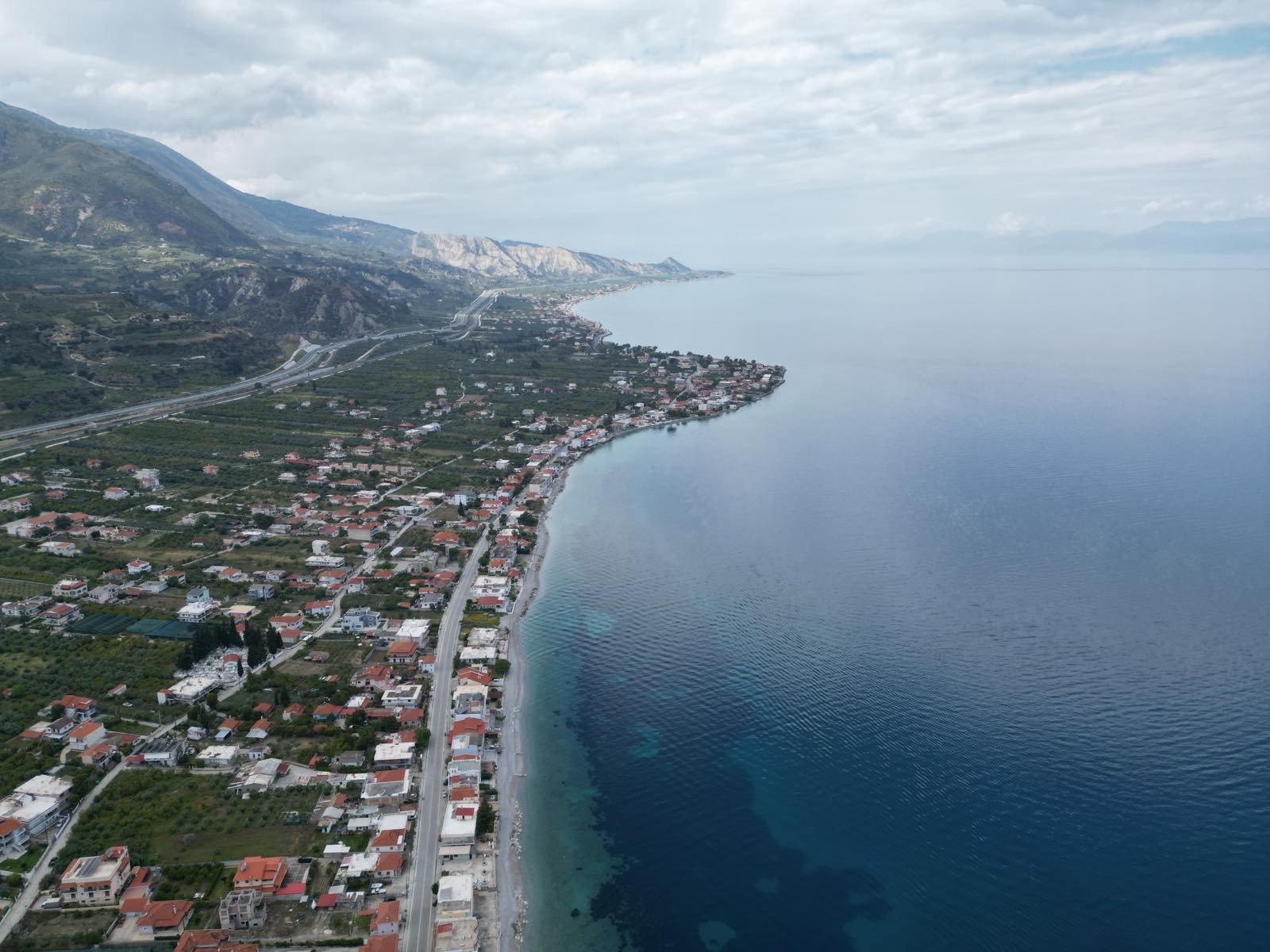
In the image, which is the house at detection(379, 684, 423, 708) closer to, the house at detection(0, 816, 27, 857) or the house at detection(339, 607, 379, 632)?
the house at detection(339, 607, 379, 632)

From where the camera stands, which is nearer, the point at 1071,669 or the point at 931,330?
the point at 1071,669

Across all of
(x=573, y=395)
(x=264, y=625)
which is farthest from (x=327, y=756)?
(x=573, y=395)

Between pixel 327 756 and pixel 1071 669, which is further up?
pixel 1071 669

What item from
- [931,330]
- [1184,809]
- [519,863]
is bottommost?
[519,863]

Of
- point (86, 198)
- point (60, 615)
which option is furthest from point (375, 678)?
point (86, 198)

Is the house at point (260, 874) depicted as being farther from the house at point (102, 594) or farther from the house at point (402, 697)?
the house at point (102, 594)

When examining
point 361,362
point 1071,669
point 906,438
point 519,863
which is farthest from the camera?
point 361,362

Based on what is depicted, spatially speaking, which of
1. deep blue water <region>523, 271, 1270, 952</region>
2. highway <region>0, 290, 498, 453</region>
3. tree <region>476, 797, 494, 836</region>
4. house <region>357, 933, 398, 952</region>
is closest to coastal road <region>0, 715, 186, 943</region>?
house <region>357, 933, 398, 952</region>

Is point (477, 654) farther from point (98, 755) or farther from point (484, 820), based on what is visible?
point (98, 755)

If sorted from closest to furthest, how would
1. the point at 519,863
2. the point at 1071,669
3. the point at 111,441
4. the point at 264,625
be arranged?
the point at 519,863
the point at 1071,669
the point at 264,625
the point at 111,441

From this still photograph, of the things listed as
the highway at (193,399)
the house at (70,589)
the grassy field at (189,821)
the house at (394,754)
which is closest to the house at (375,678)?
the house at (394,754)

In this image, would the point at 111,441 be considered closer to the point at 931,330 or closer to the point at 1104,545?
the point at 1104,545
